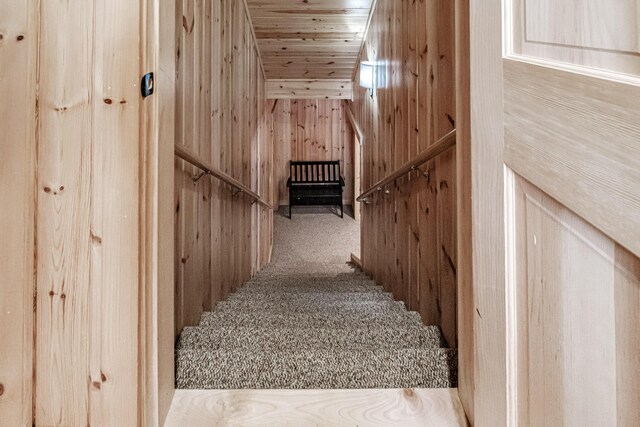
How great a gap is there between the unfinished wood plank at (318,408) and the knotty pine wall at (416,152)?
0.33 metres

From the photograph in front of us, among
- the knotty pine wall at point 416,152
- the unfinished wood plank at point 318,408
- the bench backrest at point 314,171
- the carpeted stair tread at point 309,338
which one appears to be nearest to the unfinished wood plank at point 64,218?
the unfinished wood plank at point 318,408

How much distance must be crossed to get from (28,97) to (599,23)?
1088 millimetres

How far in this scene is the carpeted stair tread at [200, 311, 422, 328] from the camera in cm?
144

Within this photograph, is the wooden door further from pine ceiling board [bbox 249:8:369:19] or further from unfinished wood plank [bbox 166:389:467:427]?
pine ceiling board [bbox 249:8:369:19]

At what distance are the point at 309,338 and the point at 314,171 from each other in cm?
636

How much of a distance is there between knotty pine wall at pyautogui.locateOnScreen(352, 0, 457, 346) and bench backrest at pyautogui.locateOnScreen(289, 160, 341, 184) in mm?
4321

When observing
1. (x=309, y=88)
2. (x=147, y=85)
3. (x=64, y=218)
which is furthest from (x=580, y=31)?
(x=309, y=88)

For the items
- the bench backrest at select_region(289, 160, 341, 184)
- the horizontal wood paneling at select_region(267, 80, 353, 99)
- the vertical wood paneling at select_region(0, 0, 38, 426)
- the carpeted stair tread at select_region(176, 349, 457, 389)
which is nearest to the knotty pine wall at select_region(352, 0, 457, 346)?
the carpeted stair tread at select_region(176, 349, 457, 389)

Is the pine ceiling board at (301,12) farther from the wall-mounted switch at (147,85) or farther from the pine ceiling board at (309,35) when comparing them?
the wall-mounted switch at (147,85)

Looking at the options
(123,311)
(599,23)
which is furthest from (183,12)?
(599,23)

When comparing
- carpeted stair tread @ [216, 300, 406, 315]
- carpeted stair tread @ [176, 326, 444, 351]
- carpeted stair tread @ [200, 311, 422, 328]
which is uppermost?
carpeted stair tread @ [176, 326, 444, 351]

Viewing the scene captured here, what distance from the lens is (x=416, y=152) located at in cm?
181

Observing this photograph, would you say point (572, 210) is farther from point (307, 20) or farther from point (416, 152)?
A: point (307, 20)

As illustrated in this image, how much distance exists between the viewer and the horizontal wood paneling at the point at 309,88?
5.32 metres
